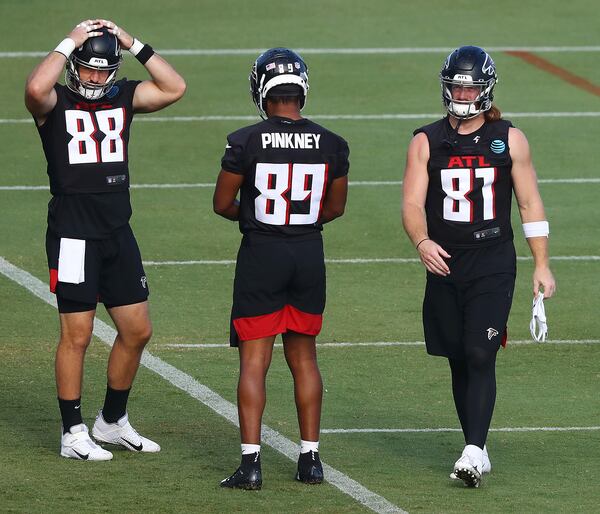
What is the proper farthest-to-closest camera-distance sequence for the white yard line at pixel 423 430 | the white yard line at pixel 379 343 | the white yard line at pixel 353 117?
the white yard line at pixel 353 117 → the white yard line at pixel 379 343 → the white yard line at pixel 423 430

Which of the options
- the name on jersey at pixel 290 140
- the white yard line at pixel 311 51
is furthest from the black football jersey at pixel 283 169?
the white yard line at pixel 311 51

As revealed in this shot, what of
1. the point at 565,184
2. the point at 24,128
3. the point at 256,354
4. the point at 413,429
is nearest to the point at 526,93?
the point at 565,184

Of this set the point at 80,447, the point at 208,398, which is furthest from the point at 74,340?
the point at 208,398

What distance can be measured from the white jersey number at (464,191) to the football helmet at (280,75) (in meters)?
0.85

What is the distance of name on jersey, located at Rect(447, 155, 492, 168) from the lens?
797 centimetres

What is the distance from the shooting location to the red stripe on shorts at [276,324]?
7.77 m

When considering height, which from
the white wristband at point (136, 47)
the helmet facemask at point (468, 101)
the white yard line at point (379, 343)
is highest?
the white wristband at point (136, 47)

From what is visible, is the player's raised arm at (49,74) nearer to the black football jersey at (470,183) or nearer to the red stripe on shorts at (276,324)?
the red stripe on shorts at (276,324)

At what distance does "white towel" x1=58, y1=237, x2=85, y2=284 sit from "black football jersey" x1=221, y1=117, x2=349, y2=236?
3.16 feet

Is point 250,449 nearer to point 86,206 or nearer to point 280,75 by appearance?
point 86,206

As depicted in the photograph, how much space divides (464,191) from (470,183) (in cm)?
5

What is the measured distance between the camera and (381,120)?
61.7 feet

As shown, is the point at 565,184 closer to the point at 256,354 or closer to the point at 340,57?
the point at 340,57

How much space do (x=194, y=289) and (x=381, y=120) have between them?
6.71m
